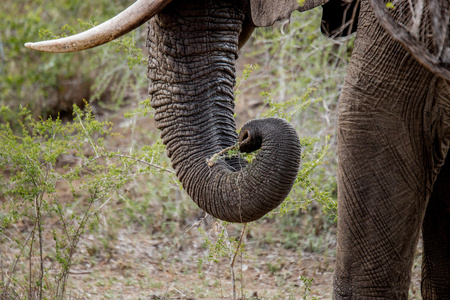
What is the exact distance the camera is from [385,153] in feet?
8.96

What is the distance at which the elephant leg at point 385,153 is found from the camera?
8.84ft

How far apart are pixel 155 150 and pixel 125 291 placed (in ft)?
4.53

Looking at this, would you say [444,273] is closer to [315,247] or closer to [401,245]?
[401,245]

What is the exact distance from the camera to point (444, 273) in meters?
3.62

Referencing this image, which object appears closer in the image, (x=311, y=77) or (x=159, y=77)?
(x=159, y=77)

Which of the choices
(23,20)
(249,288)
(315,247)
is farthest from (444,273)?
(23,20)

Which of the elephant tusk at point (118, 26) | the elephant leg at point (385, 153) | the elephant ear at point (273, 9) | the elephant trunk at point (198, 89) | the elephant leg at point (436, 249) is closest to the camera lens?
the elephant leg at point (385, 153)

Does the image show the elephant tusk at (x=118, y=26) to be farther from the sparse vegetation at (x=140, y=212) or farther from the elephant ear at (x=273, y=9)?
the sparse vegetation at (x=140, y=212)

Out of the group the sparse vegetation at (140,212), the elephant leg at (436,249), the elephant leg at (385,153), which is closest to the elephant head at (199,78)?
the elephant leg at (385,153)

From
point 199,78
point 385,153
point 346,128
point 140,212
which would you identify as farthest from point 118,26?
point 140,212

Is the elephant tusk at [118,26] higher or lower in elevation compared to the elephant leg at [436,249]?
higher

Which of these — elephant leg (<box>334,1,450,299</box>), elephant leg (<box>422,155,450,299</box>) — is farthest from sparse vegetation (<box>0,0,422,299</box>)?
elephant leg (<box>334,1,450,299</box>)

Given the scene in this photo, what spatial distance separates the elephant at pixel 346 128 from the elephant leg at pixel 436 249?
1cm

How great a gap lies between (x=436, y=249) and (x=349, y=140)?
50.6 inches
